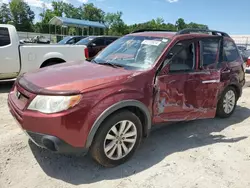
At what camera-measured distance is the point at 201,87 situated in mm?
4156

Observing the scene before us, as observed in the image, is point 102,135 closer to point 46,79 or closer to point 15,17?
point 46,79

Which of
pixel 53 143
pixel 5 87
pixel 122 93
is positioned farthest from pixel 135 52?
pixel 5 87

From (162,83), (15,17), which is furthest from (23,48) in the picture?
(15,17)

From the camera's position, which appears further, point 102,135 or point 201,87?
point 201,87

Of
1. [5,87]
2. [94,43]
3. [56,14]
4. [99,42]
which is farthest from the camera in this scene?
[56,14]

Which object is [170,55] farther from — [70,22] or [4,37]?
[70,22]

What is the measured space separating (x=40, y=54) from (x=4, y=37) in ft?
3.33

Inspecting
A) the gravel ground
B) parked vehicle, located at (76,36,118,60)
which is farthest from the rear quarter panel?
parked vehicle, located at (76,36,118,60)

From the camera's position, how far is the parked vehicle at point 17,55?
6.98 m

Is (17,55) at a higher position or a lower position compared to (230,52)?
lower

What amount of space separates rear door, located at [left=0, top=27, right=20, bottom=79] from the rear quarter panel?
0.17 meters

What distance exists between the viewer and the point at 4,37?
7.03 m

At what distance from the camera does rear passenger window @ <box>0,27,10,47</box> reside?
698cm

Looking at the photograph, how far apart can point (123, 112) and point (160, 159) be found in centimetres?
92
